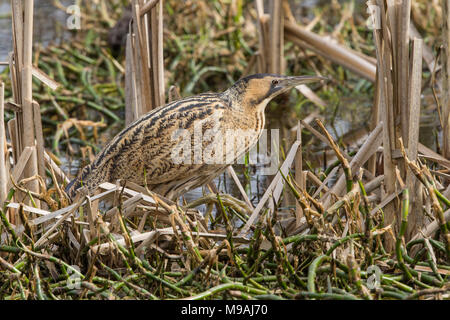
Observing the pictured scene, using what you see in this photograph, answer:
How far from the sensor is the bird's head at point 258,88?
3.25 metres

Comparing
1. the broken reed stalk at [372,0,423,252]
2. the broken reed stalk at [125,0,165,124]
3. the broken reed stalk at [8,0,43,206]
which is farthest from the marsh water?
the broken reed stalk at [8,0,43,206]

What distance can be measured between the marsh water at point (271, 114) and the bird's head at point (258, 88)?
0.41 m

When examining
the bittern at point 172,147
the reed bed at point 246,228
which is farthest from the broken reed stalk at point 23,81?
the bittern at point 172,147

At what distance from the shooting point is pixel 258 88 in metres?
3.27

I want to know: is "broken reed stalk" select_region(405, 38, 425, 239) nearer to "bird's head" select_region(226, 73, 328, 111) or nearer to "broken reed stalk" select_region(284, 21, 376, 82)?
"bird's head" select_region(226, 73, 328, 111)

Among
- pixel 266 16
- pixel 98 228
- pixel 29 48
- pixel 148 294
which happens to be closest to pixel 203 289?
pixel 148 294

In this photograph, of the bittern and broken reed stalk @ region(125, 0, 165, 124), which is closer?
the bittern

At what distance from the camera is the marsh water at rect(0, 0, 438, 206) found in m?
4.03

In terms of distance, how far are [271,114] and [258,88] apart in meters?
2.04

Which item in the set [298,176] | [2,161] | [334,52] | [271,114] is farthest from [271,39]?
[2,161]

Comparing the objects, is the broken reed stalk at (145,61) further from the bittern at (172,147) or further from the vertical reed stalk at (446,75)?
the vertical reed stalk at (446,75)

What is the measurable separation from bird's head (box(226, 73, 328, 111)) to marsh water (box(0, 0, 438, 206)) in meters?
0.41

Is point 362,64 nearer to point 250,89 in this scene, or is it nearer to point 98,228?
point 250,89

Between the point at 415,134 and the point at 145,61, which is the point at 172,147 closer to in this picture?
the point at 145,61
